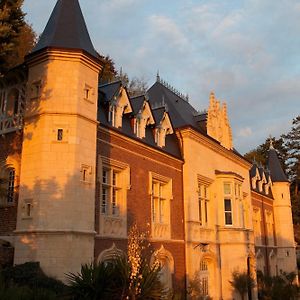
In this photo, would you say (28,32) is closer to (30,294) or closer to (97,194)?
(97,194)

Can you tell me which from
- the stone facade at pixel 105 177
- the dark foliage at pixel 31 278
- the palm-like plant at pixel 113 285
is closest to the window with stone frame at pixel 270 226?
the stone facade at pixel 105 177

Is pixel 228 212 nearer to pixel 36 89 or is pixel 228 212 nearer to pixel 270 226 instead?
pixel 36 89

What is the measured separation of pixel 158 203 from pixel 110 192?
3872mm

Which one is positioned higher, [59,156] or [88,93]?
[88,93]

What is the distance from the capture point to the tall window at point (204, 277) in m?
21.3

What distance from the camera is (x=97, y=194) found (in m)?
15.1

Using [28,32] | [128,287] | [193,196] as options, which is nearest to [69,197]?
[128,287]

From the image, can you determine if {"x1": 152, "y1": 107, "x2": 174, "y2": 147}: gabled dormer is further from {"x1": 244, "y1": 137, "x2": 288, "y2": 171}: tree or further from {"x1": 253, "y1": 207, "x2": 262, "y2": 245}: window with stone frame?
{"x1": 244, "y1": 137, "x2": 288, "y2": 171}: tree

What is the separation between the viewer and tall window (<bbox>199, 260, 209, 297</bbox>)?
21.3 m

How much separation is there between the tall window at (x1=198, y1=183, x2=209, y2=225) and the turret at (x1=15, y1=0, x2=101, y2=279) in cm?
978

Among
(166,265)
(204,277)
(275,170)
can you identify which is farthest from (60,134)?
(275,170)

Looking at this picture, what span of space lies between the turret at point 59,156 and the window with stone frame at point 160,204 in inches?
207

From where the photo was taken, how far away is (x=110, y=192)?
16.1m

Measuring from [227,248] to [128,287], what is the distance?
45.2ft
